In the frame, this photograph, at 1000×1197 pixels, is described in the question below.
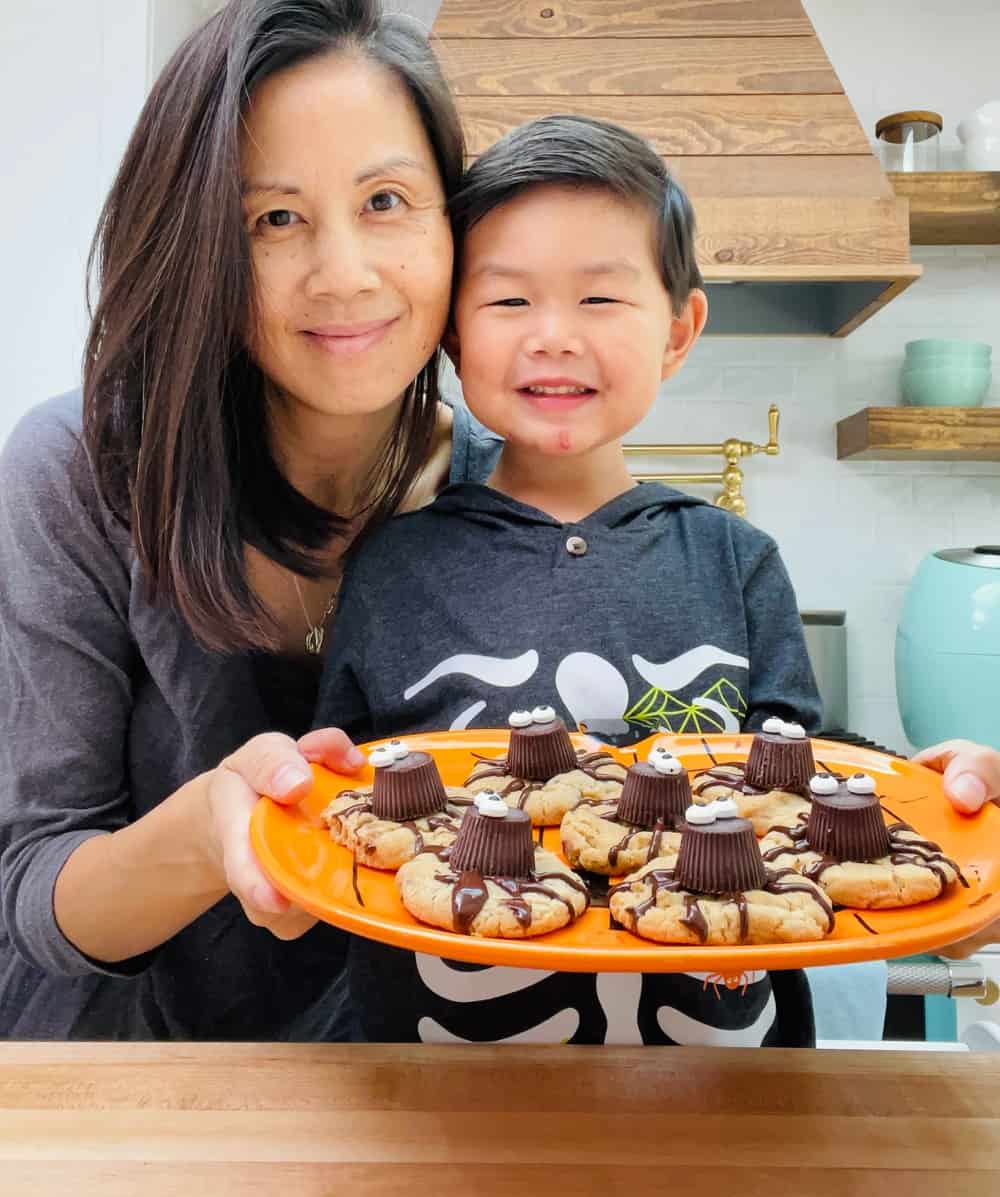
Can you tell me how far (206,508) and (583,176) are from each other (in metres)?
0.67

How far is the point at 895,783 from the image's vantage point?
122 cm

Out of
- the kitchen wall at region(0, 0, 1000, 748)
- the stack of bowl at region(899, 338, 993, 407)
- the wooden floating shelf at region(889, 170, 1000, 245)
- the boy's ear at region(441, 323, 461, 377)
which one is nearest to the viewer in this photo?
the boy's ear at region(441, 323, 461, 377)

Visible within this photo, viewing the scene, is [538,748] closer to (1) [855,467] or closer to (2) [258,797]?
(2) [258,797]

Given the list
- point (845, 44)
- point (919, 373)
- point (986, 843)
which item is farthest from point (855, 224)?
point (986, 843)

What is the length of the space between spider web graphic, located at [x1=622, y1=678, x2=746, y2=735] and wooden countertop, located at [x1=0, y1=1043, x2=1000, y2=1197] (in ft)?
1.63

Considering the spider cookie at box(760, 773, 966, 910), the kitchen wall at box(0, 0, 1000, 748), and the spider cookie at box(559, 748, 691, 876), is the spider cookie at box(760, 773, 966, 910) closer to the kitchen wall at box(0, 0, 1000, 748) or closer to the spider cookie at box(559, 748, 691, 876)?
the spider cookie at box(559, 748, 691, 876)

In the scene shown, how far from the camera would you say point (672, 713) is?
1410 millimetres

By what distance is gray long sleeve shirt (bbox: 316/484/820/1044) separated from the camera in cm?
141

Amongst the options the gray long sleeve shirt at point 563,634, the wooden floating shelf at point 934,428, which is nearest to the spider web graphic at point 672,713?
the gray long sleeve shirt at point 563,634

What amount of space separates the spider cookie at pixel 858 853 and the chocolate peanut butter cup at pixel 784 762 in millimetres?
74

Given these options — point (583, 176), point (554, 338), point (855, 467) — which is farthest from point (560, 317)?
point (855, 467)

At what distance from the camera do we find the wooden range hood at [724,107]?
297 cm

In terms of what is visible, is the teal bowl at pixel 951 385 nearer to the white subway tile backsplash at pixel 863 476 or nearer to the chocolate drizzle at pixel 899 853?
the white subway tile backsplash at pixel 863 476

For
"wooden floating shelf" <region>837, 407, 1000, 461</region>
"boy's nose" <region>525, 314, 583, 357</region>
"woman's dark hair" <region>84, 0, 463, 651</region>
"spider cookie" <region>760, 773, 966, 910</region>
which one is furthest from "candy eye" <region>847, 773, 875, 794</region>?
"wooden floating shelf" <region>837, 407, 1000, 461</region>
